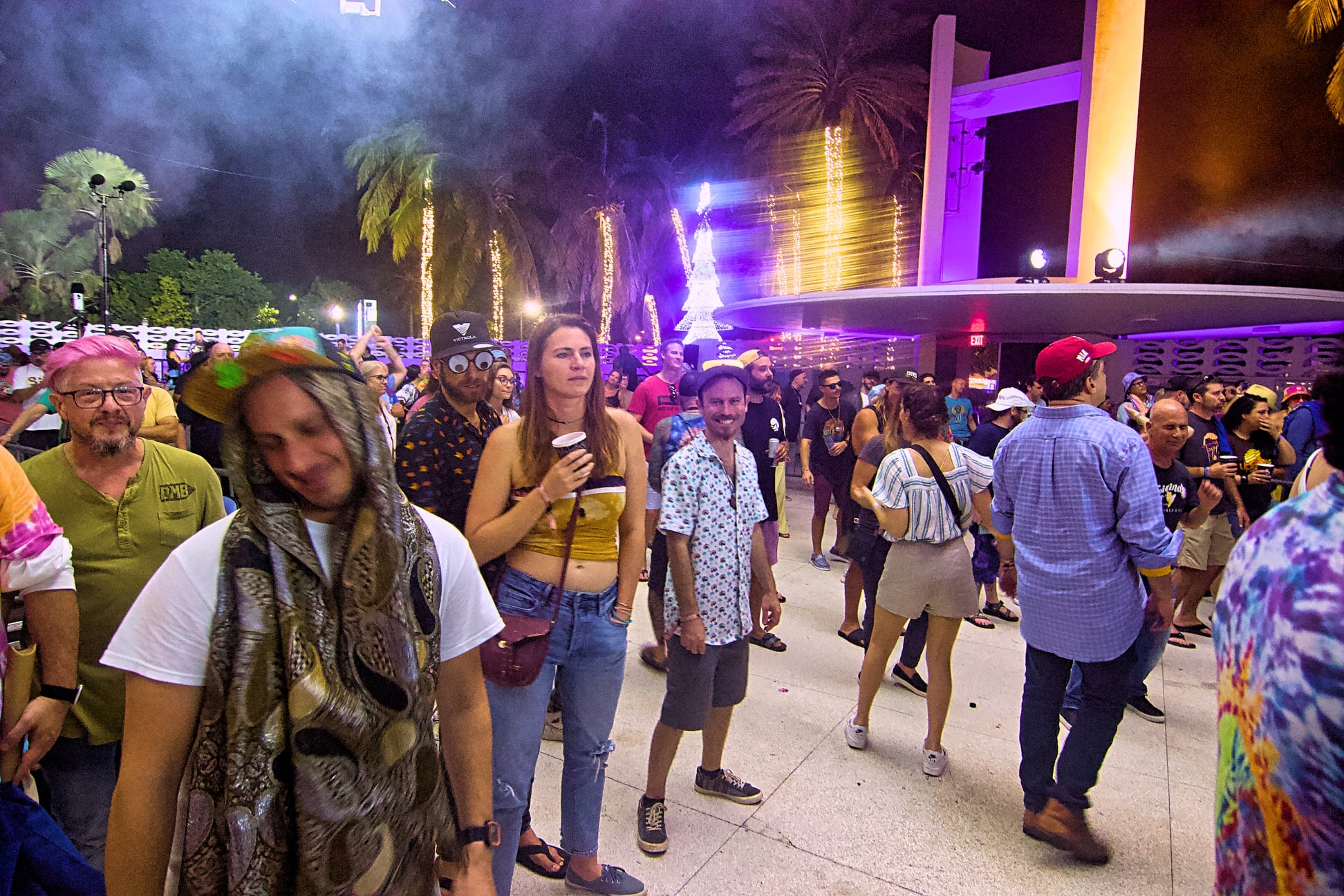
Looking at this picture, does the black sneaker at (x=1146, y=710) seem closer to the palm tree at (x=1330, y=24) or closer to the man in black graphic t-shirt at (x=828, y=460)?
the man in black graphic t-shirt at (x=828, y=460)

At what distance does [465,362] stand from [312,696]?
195cm

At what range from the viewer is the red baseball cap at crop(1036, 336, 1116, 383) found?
3.08 meters

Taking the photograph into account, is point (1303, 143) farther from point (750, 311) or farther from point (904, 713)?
point (904, 713)

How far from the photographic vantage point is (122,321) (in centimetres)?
4644

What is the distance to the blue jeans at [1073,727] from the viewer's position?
118 inches

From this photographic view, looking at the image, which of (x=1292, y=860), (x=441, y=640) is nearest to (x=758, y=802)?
(x=441, y=640)

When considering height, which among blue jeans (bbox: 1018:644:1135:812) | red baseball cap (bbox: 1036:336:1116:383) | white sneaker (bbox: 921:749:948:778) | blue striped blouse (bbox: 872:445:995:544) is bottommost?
white sneaker (bbox: 921:749:948:778)

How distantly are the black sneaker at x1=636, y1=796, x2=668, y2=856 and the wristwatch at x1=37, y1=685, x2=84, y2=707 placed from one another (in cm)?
209

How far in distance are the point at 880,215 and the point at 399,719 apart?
28082 millimetres

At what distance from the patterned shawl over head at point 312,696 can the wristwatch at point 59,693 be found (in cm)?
122

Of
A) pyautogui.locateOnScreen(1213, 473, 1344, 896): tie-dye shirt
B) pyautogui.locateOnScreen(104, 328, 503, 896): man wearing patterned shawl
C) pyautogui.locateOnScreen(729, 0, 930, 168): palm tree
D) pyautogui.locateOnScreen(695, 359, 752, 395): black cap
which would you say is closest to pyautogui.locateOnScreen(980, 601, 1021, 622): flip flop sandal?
pyautogui.locateOnScreen(695, 359, 752, 395): black cap

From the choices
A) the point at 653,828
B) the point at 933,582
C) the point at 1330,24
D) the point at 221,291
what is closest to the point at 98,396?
the point at 653,828

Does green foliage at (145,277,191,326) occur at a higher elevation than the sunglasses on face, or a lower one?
higher

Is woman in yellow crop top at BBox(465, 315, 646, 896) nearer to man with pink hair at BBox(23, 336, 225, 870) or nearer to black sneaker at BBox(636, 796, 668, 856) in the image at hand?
black sneaker at BBox(636, 796, 668, 856)
